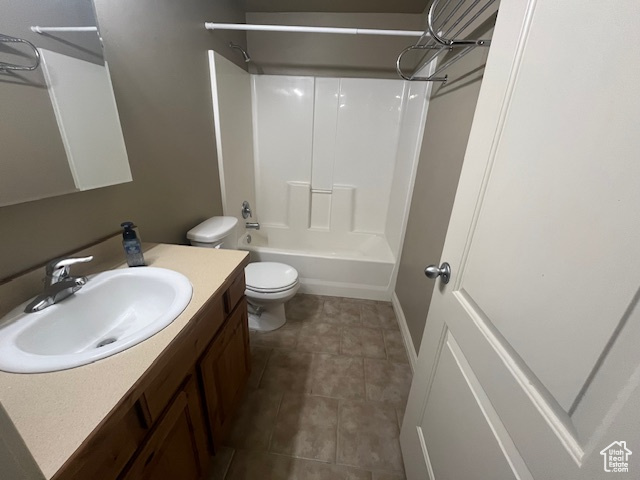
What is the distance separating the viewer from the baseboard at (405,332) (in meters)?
1.67

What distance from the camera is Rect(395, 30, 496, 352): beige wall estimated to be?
1.24 m

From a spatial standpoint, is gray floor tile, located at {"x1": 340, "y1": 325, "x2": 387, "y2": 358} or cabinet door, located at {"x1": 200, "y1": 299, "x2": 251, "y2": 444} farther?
gray floor tile, located at {"x1": 340, "y1": 325, "x2": 387, "y2": 358}

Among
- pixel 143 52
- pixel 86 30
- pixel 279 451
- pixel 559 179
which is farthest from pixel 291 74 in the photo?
pixel 279 451

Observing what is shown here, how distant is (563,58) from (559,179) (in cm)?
21

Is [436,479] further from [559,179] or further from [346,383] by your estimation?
[559,179]

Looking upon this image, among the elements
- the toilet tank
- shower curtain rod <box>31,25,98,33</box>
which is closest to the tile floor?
the toilet tank

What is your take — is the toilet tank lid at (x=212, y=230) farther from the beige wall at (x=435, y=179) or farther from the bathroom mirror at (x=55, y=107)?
the beige wall at (x=435, y=179)

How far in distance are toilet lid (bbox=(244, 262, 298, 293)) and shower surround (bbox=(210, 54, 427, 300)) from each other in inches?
13.8

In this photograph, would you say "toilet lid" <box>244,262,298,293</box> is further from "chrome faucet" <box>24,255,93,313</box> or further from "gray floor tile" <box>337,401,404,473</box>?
"chrome faucet" <box>24,255,93,313</box>

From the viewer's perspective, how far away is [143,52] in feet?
3.74

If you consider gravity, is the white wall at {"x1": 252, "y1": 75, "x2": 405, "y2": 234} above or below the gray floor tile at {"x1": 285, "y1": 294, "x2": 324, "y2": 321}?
above

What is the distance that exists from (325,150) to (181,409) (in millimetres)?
2349

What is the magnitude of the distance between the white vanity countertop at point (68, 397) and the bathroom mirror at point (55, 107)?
49 centimetres

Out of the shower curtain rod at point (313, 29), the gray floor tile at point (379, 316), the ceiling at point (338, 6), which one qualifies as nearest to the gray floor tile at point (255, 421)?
the gray floor tile at point (379, 316)
